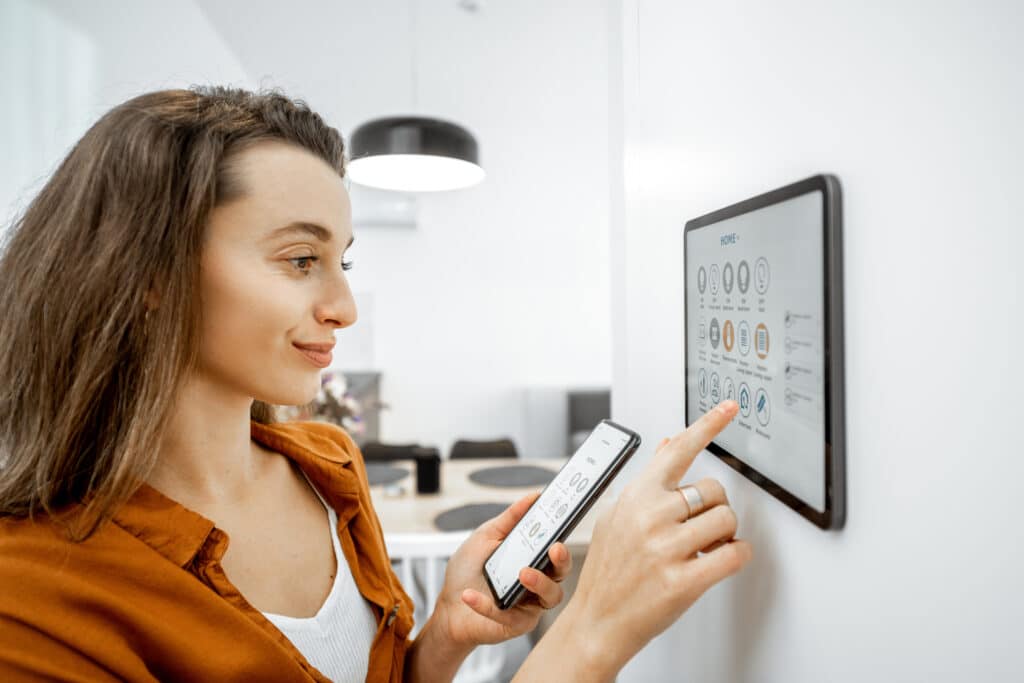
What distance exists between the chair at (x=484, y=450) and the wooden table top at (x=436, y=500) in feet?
1.22

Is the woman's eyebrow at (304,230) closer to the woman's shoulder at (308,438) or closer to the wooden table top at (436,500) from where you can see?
the woman's shoulder at (308,438)

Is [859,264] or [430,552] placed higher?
[859,264]

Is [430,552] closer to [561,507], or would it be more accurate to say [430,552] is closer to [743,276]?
[561,507]

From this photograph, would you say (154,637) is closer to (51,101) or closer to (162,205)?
(162,205)


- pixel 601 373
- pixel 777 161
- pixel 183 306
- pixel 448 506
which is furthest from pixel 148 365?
pixel 601 373

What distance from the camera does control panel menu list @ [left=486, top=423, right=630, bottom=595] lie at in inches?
22.3

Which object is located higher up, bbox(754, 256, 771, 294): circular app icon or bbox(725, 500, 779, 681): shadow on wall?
bbox(754, 256, 771, 294): circular app icon

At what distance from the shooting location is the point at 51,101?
148 centimetres

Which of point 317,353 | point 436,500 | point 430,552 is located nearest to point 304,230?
point 317,353

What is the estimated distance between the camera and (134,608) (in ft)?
1.62

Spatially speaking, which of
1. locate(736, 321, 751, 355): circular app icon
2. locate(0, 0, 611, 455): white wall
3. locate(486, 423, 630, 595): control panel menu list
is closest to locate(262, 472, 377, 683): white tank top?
locate(486, 423, 630, 595): control panel menu list

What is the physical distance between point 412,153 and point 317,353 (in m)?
1.05

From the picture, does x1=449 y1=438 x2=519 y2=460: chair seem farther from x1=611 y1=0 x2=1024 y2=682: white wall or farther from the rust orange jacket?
x1=611 y1=0 x2=1024 y2=682: white wall

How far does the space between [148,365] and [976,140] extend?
67cm
